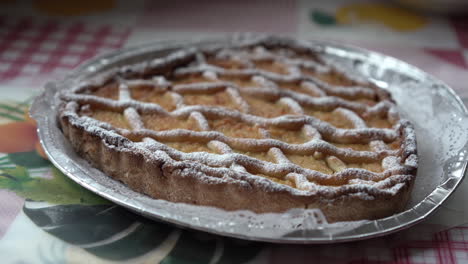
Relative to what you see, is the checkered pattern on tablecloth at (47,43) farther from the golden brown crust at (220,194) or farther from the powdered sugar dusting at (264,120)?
the golden brown crust at (220,194)

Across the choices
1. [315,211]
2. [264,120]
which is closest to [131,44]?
[264,120]

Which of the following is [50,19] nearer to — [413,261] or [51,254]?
[51,254]

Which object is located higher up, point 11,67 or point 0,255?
point 11,67

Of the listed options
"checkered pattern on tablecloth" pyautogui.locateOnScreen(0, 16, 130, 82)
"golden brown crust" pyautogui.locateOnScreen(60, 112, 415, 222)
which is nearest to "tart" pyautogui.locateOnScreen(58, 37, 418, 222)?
"golden brown crust" pyautogui.locateOnScreen(60, 112, 415, 222)

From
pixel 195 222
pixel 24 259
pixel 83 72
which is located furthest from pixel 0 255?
pixel 83 72

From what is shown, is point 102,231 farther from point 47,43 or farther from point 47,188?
point 47,43
